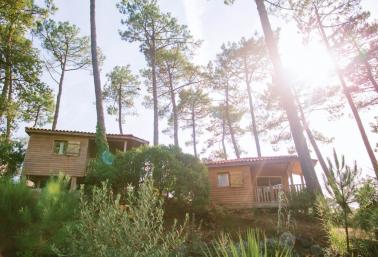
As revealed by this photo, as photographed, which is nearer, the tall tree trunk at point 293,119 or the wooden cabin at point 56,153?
the tall tree trunk at point 293,119

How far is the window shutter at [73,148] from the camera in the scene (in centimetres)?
1781

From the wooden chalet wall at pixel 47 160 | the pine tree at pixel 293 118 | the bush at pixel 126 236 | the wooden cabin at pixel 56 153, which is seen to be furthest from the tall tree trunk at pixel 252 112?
the bush at pixel 126 236

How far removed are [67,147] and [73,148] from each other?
370 millimetres

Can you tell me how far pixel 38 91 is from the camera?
17734 mm

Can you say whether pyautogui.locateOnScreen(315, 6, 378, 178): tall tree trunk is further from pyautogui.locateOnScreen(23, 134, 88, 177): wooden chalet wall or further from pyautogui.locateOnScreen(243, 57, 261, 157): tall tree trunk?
pyautogui.locateOnScreen(23, 134, 88, 177): wooden chalet wall

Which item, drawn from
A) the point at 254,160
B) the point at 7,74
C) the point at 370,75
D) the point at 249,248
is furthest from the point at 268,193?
the point at 7,74

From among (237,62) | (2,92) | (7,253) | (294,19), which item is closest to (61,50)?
(2,92)

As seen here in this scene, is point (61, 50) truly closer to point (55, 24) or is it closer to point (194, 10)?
point (55, 24)

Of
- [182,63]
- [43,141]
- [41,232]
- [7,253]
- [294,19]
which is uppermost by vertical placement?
[182,63]

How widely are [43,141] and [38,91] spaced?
311 cm

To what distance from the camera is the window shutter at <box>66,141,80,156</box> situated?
17812 millimetres

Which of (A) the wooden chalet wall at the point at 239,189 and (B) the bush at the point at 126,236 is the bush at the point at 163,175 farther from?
(B) the bush at the point at 126,236

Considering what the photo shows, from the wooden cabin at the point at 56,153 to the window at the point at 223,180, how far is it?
6.72m

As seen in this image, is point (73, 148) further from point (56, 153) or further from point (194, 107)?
point (194, 107)
